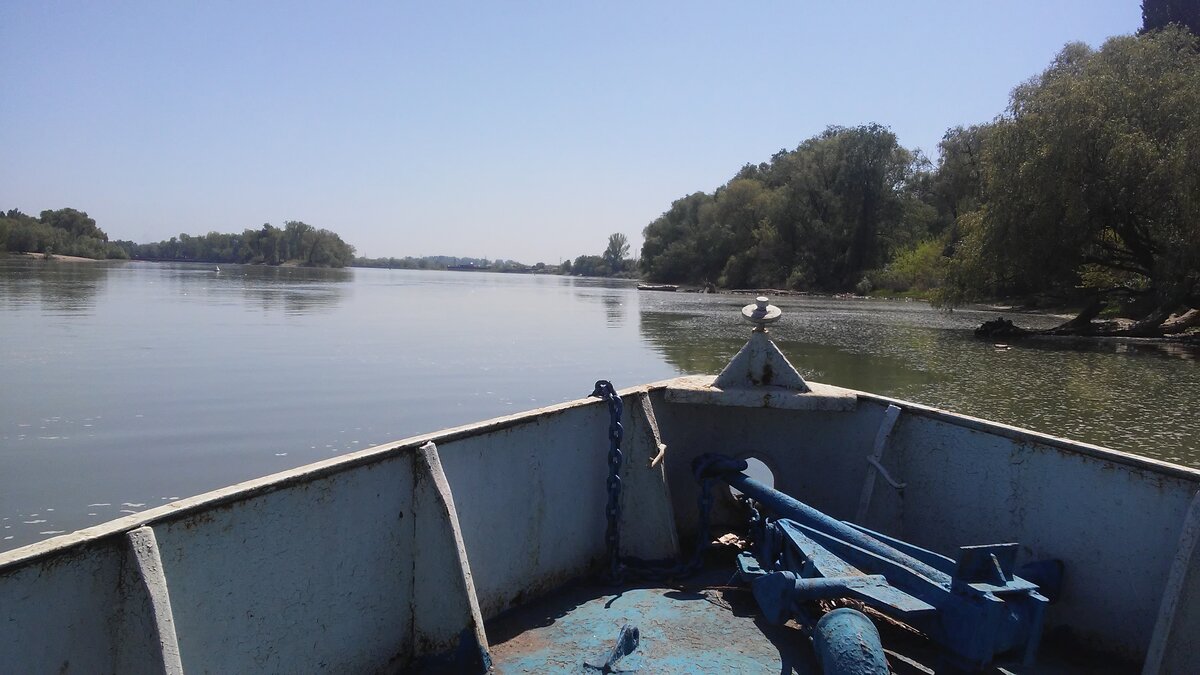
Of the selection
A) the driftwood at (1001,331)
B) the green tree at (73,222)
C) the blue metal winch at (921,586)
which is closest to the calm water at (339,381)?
the driftwood at (1001,331)

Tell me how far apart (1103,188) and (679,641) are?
83.8 feet

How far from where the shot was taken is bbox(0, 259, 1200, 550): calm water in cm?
874

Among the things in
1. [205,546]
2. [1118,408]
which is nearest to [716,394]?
[205,546]

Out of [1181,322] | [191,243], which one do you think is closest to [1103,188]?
[1181,322]

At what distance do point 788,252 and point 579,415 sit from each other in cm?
6260

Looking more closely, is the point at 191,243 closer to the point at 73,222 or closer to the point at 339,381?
the point at 73,222

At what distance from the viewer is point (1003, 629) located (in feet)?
9.20

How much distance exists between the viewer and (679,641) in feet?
11.2

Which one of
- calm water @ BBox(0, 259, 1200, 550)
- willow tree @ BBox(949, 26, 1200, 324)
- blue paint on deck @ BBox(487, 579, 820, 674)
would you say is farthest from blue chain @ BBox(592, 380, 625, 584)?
willow tree @ BBox(949, 26, 1200, 324)

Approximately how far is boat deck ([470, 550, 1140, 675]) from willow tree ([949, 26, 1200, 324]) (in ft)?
77.3

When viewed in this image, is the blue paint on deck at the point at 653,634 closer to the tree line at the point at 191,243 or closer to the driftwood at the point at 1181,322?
the driftwood at the point at 1181,322

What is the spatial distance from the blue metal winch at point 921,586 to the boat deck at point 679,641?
19 centimetres

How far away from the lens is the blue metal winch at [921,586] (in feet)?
9.32

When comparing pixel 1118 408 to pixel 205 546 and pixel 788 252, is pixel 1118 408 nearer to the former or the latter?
pixel 205 546
